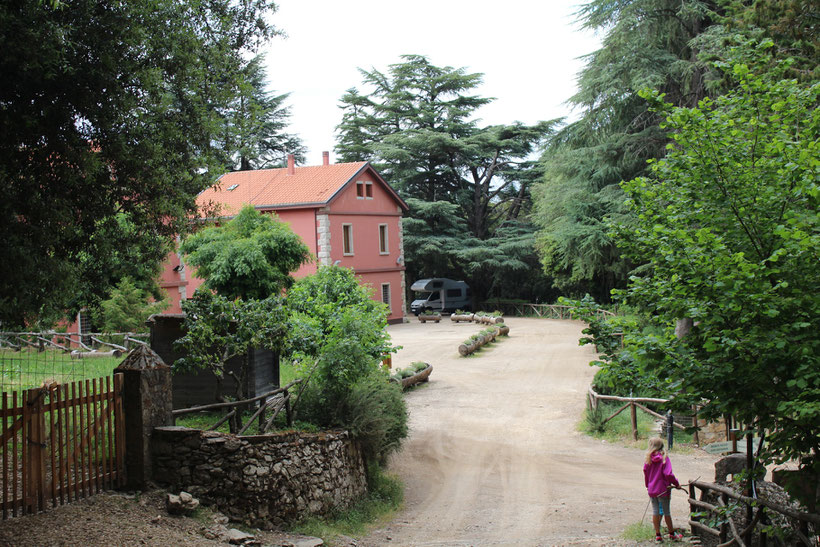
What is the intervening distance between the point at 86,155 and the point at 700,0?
2072 cm

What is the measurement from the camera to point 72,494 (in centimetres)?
697

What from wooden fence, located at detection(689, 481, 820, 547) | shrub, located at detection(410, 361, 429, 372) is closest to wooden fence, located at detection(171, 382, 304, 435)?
wooden fence, located at detection(689, 481, 820, 547)

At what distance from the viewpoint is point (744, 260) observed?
5254 millimetres

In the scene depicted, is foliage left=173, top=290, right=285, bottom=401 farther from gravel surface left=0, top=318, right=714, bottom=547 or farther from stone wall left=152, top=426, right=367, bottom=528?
gravel surface left=0, top=318, right=714, bottom=547

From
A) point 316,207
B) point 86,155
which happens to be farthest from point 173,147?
point 316,207

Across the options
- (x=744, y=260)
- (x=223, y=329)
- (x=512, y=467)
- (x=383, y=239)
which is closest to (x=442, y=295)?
(x=383, y=239)

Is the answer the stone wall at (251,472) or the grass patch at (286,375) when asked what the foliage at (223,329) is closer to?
the stone wall at (251,472)

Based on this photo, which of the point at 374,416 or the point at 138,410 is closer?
the point at 138,410

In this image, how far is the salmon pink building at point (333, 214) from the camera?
111ft

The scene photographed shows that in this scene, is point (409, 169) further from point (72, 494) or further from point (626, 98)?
point (72, 494)

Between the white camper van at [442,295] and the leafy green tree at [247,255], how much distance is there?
77.1ft

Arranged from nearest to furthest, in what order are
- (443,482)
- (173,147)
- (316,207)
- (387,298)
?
1. (173,147)
2. (443,482)
3. (316,207)
4. (387,298)

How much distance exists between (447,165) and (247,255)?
28.0 metres

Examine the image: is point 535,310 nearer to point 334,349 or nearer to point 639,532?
point 334,349
